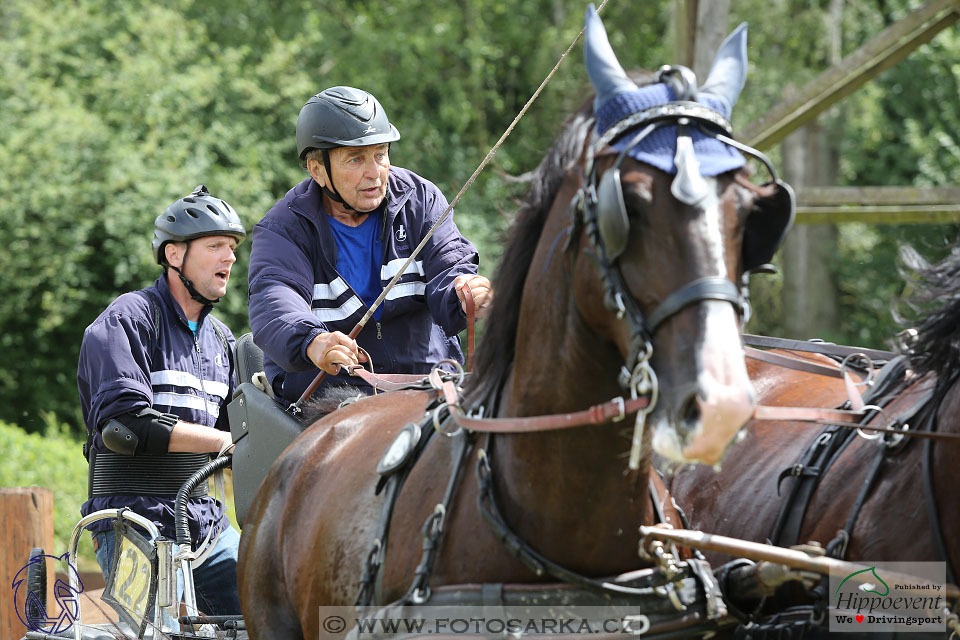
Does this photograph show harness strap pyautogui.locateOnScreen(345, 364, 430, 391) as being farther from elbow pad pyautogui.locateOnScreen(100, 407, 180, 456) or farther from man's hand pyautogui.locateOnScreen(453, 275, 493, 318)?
elbow pad pyautogui.locateOnScreen(100, 407, 180, 456)

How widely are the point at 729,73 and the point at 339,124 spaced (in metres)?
1.91

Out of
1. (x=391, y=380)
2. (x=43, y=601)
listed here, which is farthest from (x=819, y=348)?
(x=43, y=601)

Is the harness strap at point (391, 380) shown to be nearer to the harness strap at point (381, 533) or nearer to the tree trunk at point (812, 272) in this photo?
the harness strap at point (381, 533)

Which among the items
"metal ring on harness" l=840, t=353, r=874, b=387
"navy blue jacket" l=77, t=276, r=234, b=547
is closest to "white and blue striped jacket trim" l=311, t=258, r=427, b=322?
"navy blue jacket" l=77, t=276, r=234, b=547

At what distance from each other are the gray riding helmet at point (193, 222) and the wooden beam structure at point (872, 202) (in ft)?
14.5

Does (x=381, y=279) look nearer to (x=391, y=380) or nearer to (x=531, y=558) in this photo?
(x=391, y=380)

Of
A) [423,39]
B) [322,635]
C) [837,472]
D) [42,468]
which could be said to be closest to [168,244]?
[322,635]

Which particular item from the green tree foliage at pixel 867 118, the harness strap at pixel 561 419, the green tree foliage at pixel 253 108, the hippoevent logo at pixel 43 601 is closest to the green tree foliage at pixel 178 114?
the green tree foliage at pixel 253 108

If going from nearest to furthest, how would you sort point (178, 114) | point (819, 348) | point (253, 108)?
1. point (819, 348)
2. point (178, 114)
3. point (253, 108)

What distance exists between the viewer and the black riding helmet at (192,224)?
4.84 m

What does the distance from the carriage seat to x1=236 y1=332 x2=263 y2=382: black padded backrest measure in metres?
0.57

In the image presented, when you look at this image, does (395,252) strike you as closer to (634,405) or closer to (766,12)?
(634,405)

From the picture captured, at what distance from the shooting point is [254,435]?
397cm

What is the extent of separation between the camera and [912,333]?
9.75 ft
